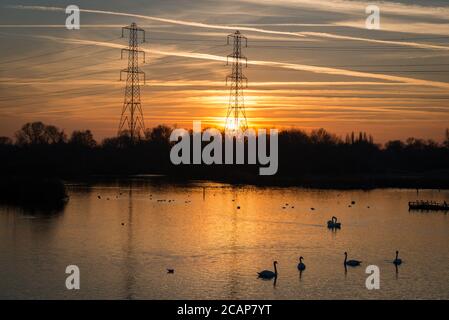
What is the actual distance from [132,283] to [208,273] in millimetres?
4024

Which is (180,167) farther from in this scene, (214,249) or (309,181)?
(214,249)

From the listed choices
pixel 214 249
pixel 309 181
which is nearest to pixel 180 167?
pixel 309 181

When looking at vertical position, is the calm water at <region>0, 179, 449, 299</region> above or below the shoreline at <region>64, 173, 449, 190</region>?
below

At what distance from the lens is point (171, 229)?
1822 inches

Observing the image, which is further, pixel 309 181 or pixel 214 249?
pixel 309 181

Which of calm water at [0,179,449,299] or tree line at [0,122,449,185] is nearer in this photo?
calm water at [0,179,449,299]

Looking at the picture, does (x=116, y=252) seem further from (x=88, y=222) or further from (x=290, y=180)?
(x=290, y=180)

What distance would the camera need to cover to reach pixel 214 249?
123 ft

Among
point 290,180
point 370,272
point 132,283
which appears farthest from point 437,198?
point 132,283

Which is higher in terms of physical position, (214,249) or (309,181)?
(309,181)

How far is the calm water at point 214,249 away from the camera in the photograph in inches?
1087

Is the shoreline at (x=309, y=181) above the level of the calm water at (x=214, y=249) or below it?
above

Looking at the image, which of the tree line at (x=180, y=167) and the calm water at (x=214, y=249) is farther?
the tree line at (x=180, y=167)

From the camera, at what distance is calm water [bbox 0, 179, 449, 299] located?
90.6 feet
